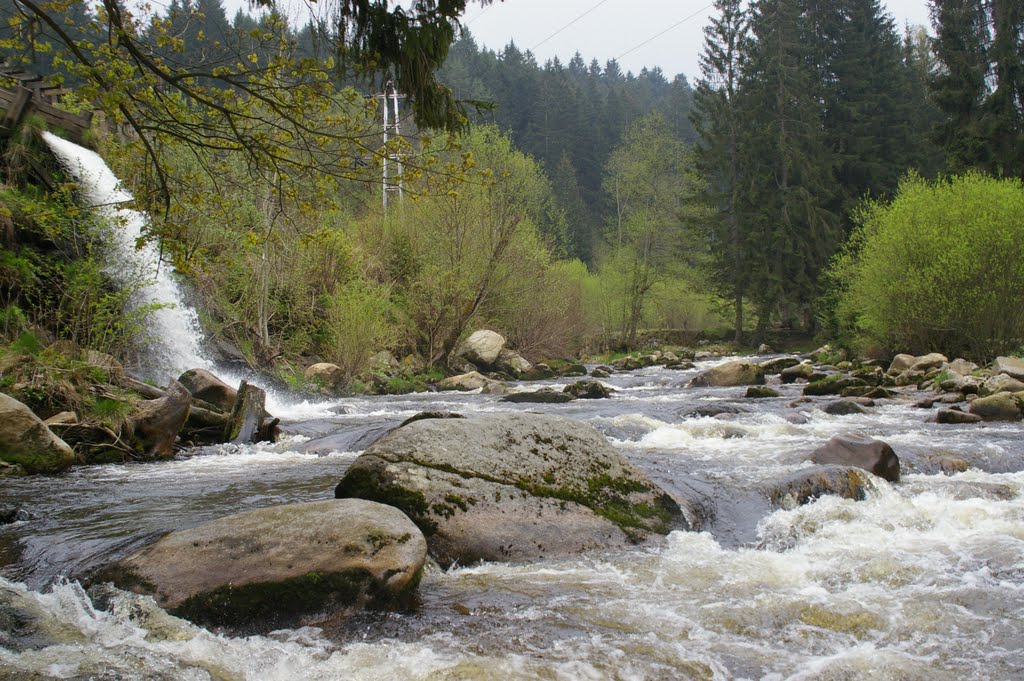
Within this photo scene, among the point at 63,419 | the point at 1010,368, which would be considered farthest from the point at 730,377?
the point at 63,419

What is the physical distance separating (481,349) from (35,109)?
13346 millimetres

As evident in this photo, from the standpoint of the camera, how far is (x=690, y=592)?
4.71 metres

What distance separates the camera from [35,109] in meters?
16.2

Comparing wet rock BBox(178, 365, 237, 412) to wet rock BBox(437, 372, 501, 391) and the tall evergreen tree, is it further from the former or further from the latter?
the tall evergreen tree

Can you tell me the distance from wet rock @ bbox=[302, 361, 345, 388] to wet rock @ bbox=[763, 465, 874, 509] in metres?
13.2

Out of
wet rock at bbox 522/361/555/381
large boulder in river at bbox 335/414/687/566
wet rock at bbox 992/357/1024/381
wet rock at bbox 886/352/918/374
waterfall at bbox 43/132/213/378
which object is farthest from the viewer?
wet rock at bbox 522/361/555/381

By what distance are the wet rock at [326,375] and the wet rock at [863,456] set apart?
12902 mm

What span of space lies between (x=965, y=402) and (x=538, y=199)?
1791 centimetres

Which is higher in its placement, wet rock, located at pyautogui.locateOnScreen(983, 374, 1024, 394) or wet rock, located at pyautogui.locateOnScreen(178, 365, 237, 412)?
wet rock, located at pyautogui.locateOnScreen(178, 365, 237, 412)

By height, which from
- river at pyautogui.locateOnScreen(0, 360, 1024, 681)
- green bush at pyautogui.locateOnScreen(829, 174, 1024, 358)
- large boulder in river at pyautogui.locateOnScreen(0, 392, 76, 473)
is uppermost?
green bush at pyautogui.locateOnScreen(829, 174, 1024, 358)

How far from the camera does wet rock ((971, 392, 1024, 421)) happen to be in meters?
11.7

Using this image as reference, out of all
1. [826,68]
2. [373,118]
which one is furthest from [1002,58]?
[373,118]

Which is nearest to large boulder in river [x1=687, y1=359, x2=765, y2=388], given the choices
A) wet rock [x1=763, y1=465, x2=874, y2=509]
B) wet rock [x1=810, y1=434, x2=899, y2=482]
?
wet rock [x1=810, y1=434, x2=899, y2=482]

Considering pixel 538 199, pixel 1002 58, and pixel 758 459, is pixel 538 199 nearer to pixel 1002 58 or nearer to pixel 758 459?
pixel 1002 58
